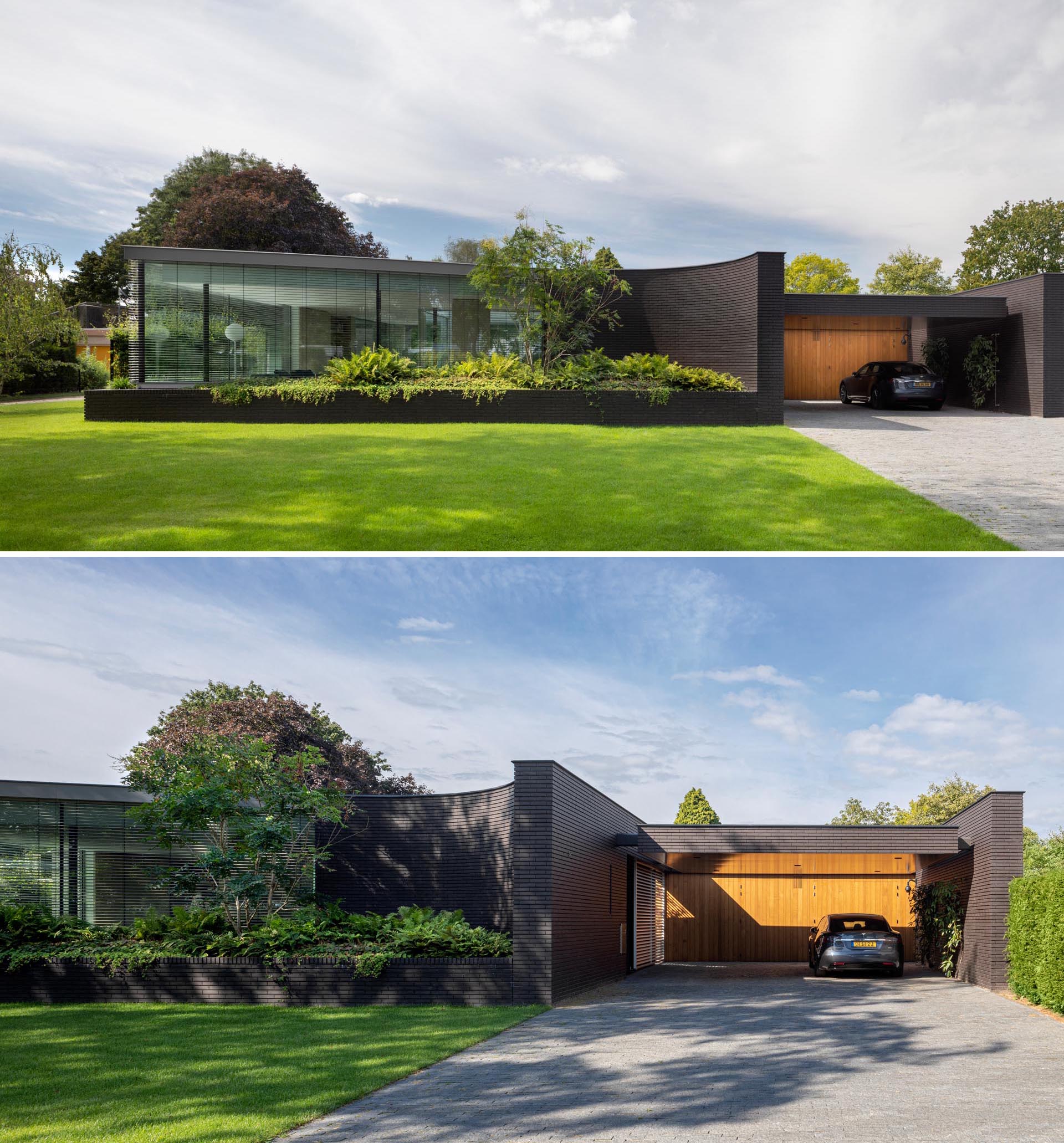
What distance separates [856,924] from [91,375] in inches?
1368

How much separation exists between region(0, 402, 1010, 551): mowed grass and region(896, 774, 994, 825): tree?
3772cm

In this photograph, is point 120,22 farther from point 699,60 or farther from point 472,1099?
point 472,1099

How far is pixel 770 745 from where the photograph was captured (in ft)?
115

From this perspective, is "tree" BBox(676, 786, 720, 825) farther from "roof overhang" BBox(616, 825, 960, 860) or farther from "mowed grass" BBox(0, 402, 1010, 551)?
"mowed grass" BBox(0, 402, 1010, 551)

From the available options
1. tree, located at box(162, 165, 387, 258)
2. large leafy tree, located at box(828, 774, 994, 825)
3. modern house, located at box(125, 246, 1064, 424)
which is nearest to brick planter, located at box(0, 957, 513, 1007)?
modern house, located at box(125, 246, 1064, 424)

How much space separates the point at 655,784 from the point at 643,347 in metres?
23.6

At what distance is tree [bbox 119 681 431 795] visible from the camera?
24844 millimetres

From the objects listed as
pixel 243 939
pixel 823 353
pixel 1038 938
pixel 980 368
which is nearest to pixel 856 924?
pixel 1038 938

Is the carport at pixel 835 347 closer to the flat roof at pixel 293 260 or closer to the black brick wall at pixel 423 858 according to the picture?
the flat roof at pixel 293 260

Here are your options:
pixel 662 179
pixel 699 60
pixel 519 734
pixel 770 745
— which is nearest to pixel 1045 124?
pixel 662 179

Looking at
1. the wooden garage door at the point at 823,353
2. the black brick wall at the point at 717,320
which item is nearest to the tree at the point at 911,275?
the wooden garage door at the point at 823,353

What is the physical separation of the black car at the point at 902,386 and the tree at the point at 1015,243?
4091 centimetres

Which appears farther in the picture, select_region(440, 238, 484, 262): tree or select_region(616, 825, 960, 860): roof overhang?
select_region(440, 238, 484, 262): tree

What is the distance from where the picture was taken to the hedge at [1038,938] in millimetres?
11039
